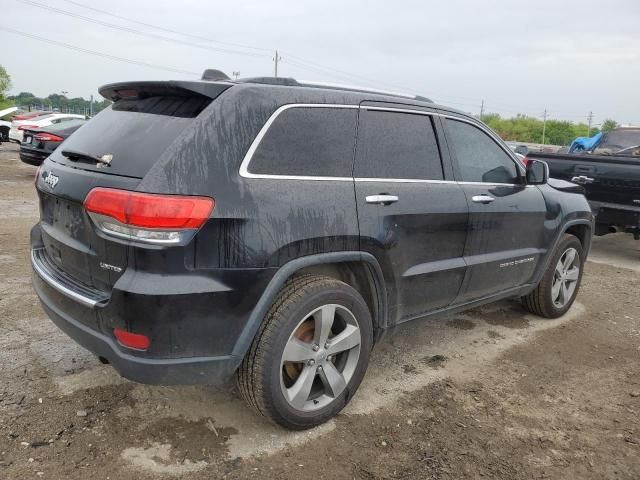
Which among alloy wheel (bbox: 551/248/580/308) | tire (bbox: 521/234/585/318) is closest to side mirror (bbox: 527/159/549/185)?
tire (bbox: 521/234/585/318)

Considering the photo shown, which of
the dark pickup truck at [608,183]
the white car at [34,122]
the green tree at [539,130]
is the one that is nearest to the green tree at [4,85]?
the white car at [34,122]

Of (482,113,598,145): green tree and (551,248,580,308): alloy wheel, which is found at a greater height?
(482,113,598,145): green tree

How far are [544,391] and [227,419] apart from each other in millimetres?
2030

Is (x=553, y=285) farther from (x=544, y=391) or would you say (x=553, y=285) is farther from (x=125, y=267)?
(x=125, y=267)

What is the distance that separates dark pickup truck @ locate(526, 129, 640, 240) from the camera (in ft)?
22.6

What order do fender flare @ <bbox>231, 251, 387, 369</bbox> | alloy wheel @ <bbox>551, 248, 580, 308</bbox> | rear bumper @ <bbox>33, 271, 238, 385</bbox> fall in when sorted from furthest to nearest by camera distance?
alloy wheel @ <bbox>551, 248, 580, 308</bbox> → fender flare @ <bbox>231, 251, 387, 369</bbox> → rear bumper @ <bbox>33, 271, 238, 385</bbox>

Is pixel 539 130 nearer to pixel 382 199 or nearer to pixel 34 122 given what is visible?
pixel 34 122

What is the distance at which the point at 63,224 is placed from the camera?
2.76 meters

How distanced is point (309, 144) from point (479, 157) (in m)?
1.65

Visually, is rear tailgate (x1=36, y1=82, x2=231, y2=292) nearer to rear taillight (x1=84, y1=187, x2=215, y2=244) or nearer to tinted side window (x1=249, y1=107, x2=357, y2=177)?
rear taillight (x1=84, y1=187, x2=215, y2=244)

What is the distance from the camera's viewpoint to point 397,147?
10.7 ft

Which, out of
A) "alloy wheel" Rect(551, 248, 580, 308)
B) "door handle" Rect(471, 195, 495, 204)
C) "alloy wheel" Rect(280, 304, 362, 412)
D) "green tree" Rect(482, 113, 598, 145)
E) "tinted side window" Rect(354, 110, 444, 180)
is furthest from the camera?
"green tree" Rect(482, 113, 598, 145)

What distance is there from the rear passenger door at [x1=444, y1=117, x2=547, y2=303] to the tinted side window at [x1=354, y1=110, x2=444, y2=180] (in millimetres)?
239

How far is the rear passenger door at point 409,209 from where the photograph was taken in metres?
3.02
